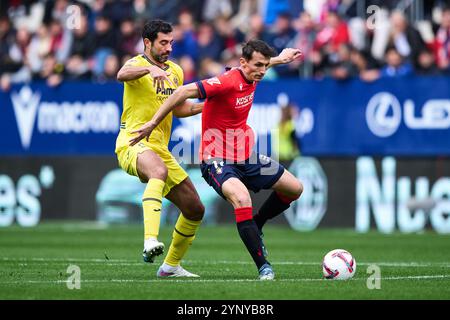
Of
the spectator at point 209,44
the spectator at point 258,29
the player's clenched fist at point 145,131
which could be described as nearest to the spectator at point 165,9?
the spectator at point 209,44

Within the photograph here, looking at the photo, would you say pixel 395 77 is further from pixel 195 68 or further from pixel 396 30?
pixel 195 68

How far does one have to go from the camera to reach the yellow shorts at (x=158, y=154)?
38.2 ft

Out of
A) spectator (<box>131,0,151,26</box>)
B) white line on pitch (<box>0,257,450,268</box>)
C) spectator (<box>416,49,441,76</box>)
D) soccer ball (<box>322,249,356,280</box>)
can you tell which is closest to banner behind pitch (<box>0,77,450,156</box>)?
spectator (<box>416,49,441,76</box>)

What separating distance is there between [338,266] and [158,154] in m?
2.44

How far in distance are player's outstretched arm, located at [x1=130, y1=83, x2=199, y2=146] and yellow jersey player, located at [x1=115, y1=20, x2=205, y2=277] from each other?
0.35 meters

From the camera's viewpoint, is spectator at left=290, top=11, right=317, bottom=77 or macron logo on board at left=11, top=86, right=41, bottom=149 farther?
macron logo on board at left=11, top=86, right=41, bottom=149

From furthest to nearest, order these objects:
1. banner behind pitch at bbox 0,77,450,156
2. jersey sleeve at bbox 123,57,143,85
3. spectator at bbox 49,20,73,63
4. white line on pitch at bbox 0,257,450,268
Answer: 1. spectator at bbox 49,20,73,63
2. banner behind pitch at bbox 0,77,450,156
3. white line on pitch at bbox 0,257,450,268
4. jersey sleeve at bbox 123,57,143,85

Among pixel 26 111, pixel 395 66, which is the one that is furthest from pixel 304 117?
pixel 26 111

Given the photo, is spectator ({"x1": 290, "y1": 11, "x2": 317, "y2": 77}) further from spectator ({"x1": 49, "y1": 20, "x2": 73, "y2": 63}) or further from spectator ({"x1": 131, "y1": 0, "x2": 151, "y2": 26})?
spectator ({"x1": 49, "y1": 20, "x2": 73, "y2": 63})

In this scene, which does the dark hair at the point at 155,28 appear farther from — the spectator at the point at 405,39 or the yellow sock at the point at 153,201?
the spectator at the point at 405,39

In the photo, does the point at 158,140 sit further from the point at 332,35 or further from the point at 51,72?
the point at 51,72

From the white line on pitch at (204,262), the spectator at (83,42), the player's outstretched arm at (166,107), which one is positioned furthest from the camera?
the spectator at (83,42)

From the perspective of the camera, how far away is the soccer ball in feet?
35.8

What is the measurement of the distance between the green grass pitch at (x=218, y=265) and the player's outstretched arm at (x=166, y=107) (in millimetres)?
1513
